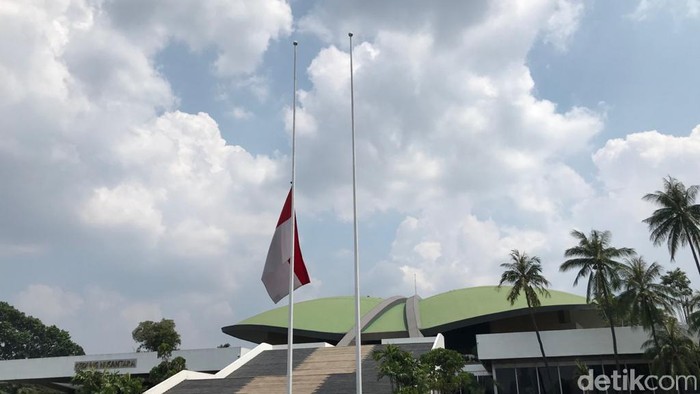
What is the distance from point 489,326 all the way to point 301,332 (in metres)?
17.0

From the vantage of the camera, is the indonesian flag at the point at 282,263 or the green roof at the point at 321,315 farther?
the green roof at the point at 321,315

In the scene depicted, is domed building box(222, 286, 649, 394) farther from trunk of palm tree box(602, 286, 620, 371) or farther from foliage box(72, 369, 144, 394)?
foliage box(72, 369, 144, 394)

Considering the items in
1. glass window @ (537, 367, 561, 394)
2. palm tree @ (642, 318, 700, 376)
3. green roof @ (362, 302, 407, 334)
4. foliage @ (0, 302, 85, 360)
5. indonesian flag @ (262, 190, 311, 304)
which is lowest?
glass window @ (537, 367, 561, 394)

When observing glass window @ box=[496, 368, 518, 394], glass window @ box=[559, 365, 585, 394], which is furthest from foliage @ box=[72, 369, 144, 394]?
glass window @ box=[559, 365, 585, 394]

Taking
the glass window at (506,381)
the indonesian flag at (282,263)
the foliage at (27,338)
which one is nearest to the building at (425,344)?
the glass window at (506,381)

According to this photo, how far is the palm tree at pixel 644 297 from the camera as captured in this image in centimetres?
3691

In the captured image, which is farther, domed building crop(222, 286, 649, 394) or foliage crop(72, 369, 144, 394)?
domed building crop(222, 286, 649, 394)

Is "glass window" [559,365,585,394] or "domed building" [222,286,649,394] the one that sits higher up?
"domed building" [222,286,649,394]

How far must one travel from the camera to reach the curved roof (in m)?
50.6

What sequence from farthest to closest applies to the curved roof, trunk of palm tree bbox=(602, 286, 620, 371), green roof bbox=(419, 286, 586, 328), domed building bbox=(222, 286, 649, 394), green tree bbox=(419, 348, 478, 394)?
the curved roof, green roof bbox=(419, 286, 586, 328), domed building bbox=(222, 286, 649, 394), trunk of palm tree bbox=(602, 286, 620, 371), green tree bbox=(419, 348, 478, 394)

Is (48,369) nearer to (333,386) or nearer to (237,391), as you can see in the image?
(237,391)

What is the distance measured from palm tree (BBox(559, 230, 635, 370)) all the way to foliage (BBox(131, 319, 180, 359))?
32.0 metres

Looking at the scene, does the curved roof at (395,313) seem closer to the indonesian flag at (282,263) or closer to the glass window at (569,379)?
the glass window at (569,379)

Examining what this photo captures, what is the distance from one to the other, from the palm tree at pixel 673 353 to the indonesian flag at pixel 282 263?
83.8 ft
